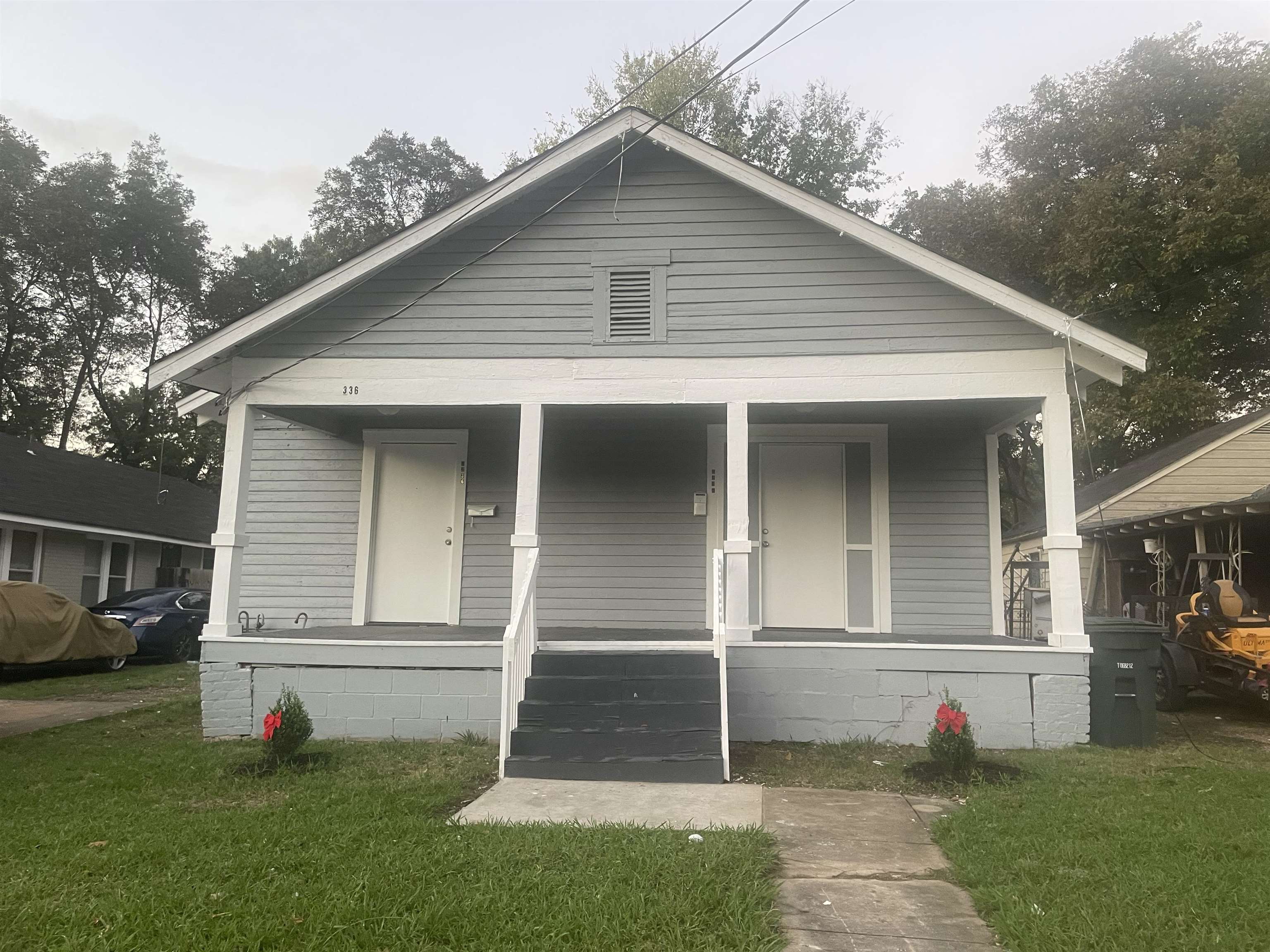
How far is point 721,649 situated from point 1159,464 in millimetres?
14059

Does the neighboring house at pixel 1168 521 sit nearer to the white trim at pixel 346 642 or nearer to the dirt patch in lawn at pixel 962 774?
the dirt patch in lawn at pixel 962 774

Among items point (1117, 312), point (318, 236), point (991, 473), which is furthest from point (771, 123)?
point (991, 473)

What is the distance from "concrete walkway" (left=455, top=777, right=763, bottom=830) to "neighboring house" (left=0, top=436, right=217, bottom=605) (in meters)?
13.7

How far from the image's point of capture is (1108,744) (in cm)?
712

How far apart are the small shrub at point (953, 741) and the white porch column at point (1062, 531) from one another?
1.69 metres

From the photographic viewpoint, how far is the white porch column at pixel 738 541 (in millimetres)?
7207

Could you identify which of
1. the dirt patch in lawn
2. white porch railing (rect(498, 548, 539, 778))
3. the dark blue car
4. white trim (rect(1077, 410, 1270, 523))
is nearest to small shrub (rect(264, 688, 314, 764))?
white porch railing (rect(498, 548, 539, 778))

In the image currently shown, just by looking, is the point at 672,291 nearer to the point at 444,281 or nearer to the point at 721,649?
the point at 444,281

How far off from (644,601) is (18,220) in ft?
85.7

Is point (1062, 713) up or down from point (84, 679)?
up

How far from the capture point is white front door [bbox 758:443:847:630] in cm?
900

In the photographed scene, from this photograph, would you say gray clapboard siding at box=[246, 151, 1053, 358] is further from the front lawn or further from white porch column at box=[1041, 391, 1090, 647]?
the front lawn

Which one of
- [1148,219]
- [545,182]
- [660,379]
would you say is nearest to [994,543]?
[660,379]

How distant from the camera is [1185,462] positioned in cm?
1608
